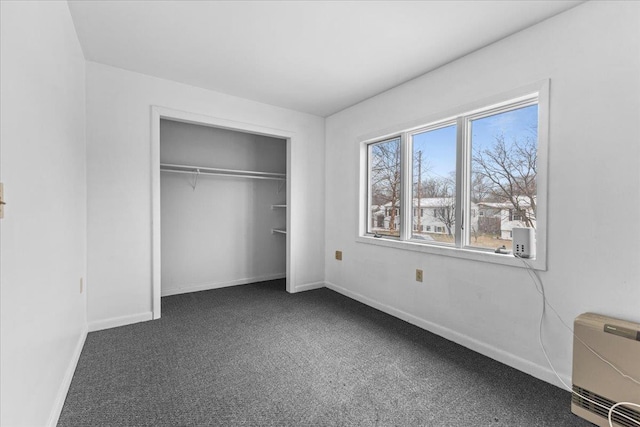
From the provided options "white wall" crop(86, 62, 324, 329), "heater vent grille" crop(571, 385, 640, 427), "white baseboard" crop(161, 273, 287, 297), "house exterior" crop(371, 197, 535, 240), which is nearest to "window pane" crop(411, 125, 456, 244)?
"house exterior" crop(371, 197, 535, 240)

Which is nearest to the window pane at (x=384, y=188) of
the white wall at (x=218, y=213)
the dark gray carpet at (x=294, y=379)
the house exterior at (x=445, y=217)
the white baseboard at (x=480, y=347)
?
the house exterior at (x=445, y=217)

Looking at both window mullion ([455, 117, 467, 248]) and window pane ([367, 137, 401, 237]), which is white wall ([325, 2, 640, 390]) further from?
window pane ([367, 137, 401, 237])

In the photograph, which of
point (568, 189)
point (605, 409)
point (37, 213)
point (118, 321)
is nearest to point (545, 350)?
point (605, 409)

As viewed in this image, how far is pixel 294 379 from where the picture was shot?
201cm

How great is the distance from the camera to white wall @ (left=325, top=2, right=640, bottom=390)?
171cm

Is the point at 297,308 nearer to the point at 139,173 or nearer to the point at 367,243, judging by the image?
the point at 367,243

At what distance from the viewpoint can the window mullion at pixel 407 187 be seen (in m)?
3.19

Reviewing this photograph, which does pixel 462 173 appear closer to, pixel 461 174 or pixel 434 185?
pixel 461 174

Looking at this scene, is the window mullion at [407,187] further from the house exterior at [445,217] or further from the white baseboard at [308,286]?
the white baseboard at [308,286]

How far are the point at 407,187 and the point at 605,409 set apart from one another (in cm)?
217

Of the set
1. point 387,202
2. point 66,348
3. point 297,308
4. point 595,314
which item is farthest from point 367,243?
point 66,348

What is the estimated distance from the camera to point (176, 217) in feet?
12.9

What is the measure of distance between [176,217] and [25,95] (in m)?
2.83

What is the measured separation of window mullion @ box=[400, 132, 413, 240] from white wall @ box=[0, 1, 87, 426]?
9.33 ft
